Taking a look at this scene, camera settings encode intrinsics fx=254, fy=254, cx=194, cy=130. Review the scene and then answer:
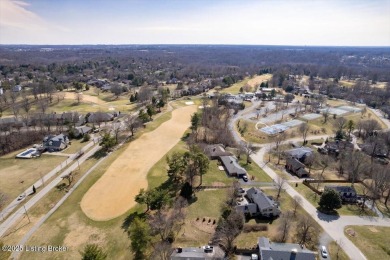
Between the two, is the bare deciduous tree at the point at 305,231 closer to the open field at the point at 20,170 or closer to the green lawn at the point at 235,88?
the open field at the point at 20,170

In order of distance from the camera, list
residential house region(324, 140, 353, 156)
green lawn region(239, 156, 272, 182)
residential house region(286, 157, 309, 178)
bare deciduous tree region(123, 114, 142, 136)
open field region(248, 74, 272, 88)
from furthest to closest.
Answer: open field region(248, 74, 272, 88) < bare deciduous tree region(123, 114, 142, 136) < residential house region(324, 140, 353, 156) < residential house region(286, 157, 309, 178) < green lawn region(239, 156, 272, 182)

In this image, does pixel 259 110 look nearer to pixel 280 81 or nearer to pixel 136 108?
pixel 136 108

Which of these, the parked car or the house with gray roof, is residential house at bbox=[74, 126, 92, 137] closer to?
the house with gray roof

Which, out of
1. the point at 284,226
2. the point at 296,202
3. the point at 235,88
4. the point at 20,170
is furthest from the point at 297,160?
the point at 235,88

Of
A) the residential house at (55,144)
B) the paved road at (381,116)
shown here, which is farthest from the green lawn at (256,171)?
the paved road at (381,116)

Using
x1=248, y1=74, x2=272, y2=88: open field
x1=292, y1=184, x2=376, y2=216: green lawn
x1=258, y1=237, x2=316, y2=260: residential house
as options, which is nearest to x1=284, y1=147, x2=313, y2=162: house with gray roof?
x1=292, y1=184, x2=376, y2=216: green lawn

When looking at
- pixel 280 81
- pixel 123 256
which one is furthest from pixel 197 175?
pixel 280 81
